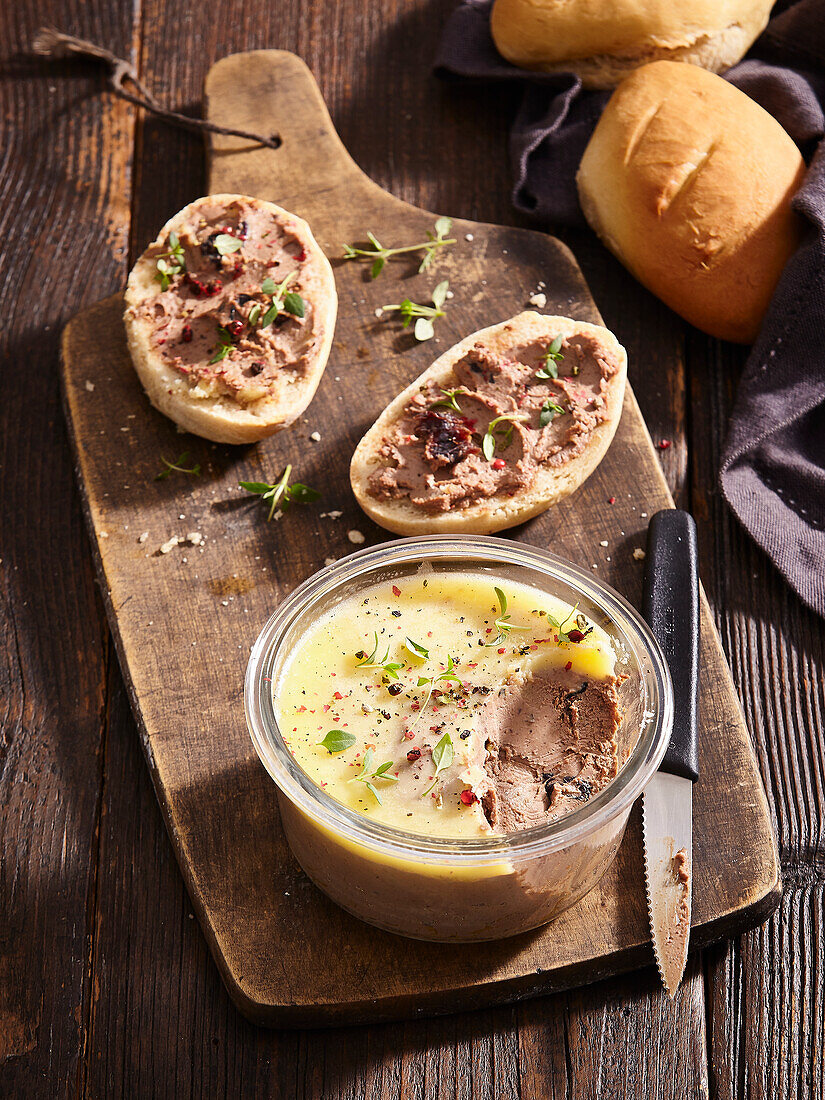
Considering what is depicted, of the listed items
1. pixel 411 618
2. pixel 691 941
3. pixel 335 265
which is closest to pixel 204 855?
pixel 411 618

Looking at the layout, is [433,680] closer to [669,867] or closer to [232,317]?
[669,867]

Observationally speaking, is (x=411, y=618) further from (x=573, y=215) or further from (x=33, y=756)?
(x=573, y=215)

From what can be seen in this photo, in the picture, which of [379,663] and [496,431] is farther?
[496,431]

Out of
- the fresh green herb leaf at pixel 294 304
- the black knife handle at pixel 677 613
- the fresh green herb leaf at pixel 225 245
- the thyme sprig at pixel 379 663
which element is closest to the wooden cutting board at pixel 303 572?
the black knife handle at pixel 677 613

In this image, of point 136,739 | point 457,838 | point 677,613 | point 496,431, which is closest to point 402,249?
point 496,431

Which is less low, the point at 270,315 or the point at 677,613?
the point at 270,315

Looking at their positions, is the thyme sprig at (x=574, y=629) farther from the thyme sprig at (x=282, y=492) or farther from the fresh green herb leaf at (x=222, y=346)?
the fresh green herb leaf at (x=222, y=346)
